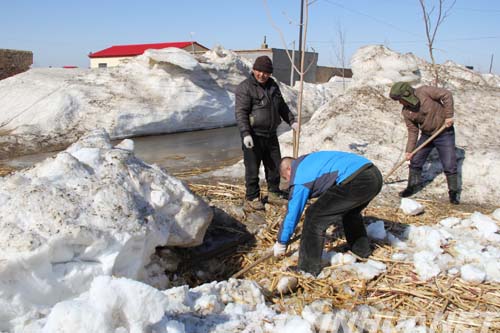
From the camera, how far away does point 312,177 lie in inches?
124

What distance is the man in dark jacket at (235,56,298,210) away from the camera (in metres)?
4.25

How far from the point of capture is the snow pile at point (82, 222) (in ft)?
7.74

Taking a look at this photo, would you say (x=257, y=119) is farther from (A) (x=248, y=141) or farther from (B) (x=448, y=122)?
(B) (x=448, y=122)

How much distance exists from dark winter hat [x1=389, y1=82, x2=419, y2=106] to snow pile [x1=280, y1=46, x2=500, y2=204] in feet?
3.90

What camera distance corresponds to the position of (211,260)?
12.1 ft

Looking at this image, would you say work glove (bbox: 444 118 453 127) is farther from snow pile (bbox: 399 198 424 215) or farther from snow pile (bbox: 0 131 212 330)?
snow pile (bbox: 0 131 212 330)

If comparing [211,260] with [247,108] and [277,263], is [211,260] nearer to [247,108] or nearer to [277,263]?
[277,263]

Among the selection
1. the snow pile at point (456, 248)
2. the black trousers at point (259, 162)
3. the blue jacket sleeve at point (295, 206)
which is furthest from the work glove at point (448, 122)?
the blue jacket sleeve at point (295, 206)

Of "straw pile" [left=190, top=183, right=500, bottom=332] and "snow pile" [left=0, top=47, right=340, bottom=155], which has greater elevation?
"snow pile" [left=0, top=47, right=340, bottom=155]

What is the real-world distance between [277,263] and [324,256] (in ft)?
1.29

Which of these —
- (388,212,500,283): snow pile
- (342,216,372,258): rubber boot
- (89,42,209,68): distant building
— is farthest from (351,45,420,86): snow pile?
(89,42,209,68): distant building

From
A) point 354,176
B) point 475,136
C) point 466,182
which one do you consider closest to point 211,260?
point 354,176

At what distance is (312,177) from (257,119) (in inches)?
53.2

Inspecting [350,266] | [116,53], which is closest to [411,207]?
[350,266]
